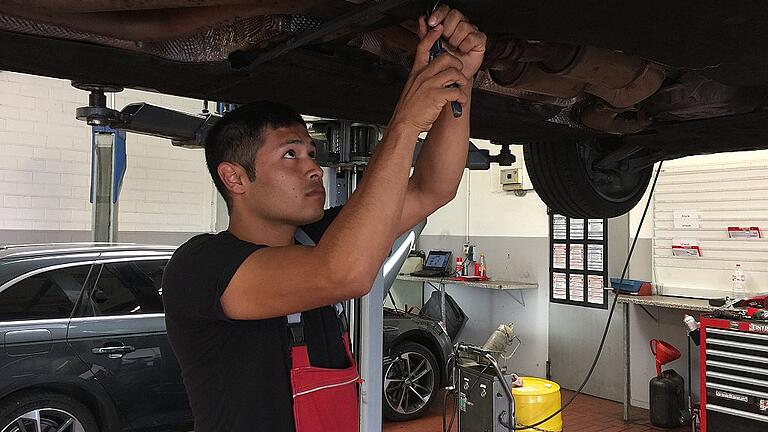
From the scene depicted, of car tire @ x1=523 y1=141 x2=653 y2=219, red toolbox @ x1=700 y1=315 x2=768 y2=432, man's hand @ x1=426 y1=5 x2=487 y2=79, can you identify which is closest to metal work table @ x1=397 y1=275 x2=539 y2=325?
red toolbox @ x1=700 y1=315 x2=768 y2=432

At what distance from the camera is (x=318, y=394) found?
121cm

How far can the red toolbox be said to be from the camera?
11.5 feet

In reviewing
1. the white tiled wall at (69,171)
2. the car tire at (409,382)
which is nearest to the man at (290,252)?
the car tire at (409,382)

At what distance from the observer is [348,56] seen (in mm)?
1319

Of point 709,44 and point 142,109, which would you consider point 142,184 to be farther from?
point 709,44

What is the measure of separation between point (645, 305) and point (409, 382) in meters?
1.82

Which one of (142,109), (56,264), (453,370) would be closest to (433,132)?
(142,109)

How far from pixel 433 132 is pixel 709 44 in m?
0.50

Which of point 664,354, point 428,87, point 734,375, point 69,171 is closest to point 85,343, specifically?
point 428,87

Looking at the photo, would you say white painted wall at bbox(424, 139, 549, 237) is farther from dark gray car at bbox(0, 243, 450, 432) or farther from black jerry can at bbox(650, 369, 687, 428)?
dark gray car at bbox(0, 243, 450, 432)

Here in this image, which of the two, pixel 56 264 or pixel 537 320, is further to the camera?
pixel 537 320

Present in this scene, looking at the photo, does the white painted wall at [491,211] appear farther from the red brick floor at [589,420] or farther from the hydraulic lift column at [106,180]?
the hydraulic lift column at [106,180]

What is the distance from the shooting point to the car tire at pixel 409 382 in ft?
14.9

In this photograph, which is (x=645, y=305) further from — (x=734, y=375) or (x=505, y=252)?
(x=505, y=252)
